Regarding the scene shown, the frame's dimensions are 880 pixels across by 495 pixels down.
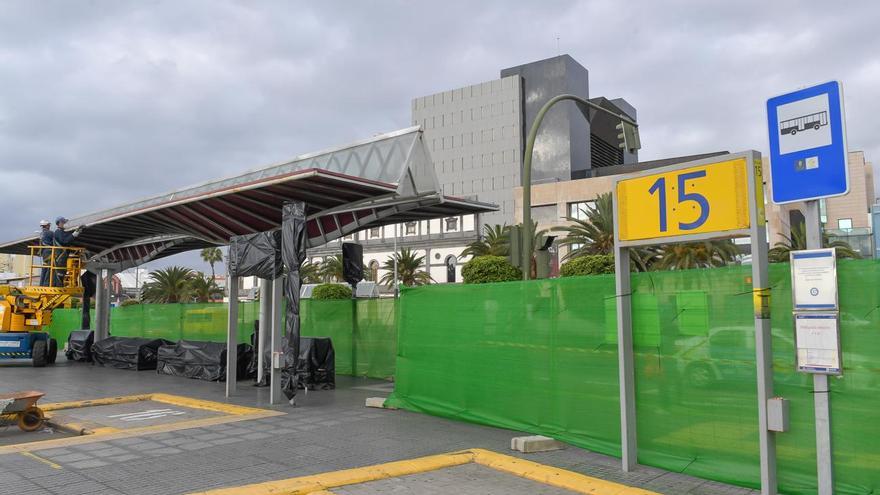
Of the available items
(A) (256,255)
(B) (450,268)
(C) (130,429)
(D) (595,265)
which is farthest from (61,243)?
(B) (450,268)

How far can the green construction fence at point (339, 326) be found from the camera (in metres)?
16.0

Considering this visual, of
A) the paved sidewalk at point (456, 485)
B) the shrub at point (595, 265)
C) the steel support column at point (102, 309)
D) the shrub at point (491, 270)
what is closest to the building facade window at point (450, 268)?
the shrub at point (491, 270)

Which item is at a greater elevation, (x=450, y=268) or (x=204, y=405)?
(x=450, y=268)

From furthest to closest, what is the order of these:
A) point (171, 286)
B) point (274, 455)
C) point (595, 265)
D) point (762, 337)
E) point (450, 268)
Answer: point (450, 268), point (171, 286), point (595, 265), point (274, 455), point (762, 337)

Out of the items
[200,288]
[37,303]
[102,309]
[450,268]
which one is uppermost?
[450,268]

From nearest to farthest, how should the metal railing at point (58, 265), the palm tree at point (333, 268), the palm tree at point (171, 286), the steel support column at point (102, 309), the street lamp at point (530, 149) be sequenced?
the street lamp at point (530, 149), the metal railing at point (58, 265), the steel support column at point (102, 309), the palm tree at point (171, 286), the palm tree at point (333, 268)

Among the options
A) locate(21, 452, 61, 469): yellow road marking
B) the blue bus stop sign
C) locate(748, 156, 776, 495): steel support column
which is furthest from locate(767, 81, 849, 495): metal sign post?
locate(21, 452, 61, 469): yellow road marking

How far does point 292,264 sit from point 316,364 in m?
3.26

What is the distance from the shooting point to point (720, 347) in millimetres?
6605

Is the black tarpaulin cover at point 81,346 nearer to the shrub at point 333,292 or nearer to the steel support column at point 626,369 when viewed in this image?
the shrub at point 333,292

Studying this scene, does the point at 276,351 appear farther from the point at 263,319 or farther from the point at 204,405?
the point at 263,319

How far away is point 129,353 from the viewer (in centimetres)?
1911

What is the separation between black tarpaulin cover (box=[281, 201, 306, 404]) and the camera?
11.9 m

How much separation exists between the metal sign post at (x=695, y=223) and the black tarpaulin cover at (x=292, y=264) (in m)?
6.54
